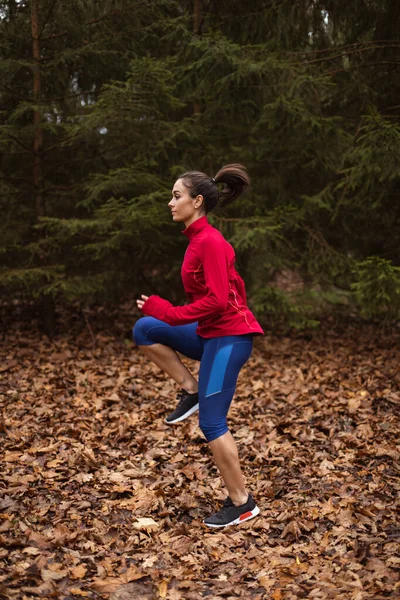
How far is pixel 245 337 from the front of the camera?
13.4 ft

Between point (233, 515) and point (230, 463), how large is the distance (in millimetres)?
434

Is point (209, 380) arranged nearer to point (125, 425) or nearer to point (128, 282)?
point (125, 425)

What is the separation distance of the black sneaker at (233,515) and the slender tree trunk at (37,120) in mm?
7519

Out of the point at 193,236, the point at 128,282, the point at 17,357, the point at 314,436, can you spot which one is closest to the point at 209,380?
the point at 193,236

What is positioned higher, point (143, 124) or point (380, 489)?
point (143, 124)

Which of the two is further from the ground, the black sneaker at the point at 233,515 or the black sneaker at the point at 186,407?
the black sneaker at the point at 186,407

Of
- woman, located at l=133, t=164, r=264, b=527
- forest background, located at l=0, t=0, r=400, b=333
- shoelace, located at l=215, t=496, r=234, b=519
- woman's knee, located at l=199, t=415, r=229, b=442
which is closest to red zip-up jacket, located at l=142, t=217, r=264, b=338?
woman, located at l=133, t=164, r=264, b=527

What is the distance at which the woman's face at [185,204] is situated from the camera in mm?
4090

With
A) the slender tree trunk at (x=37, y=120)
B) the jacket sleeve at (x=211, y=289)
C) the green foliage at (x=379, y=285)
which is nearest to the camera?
the jacket sleeve at (x=211, y=289)

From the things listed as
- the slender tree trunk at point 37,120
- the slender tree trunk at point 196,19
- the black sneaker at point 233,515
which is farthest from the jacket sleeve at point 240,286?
the slender tree trunk at point 196,19

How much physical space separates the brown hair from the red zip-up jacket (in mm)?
188

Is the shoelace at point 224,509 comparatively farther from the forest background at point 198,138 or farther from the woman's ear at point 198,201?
the forest background at point 198,138

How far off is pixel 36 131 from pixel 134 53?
7.48 ft

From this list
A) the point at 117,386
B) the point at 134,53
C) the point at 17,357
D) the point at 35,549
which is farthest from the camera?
the point at 134,53
